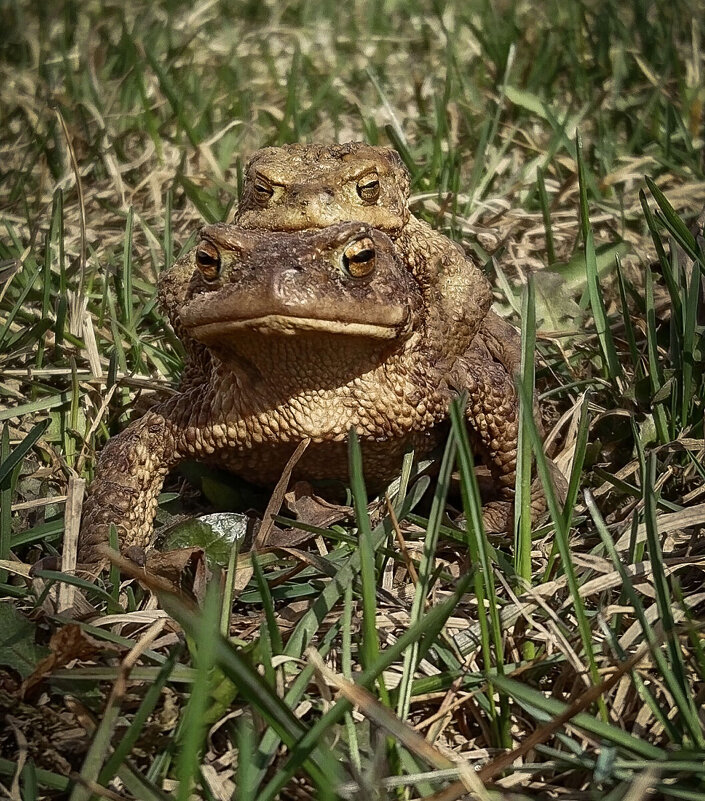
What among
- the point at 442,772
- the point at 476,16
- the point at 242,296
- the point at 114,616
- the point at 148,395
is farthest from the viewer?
the point at 476,16

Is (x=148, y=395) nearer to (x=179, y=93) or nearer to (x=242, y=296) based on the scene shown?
(x=242, y=296)

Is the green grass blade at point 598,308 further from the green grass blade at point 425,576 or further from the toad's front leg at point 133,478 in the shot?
the toad's front leg at point 133,478

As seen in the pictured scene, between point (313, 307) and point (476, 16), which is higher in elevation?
point (313, 307)

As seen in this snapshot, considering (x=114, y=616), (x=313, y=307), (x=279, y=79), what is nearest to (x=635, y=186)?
(x=279, y=79)

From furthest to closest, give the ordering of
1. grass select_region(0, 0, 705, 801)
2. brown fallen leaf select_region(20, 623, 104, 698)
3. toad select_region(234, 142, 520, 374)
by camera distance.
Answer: toad select_region(234, 142, 520, 374), brown fallen leaf select_region(20, 623, 104, 698), grass select_region(0, 0, 705, 801)

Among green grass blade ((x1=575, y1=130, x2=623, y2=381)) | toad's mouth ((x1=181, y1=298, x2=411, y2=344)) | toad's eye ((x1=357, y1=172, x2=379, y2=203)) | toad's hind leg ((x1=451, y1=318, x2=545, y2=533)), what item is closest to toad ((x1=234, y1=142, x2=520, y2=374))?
toad's eye ((x1=357, y1=172, x2=379, y2=203))

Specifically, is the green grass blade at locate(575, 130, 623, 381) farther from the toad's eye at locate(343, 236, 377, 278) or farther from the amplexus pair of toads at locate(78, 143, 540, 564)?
the toad's eye at locate(343, 236, 377, 278)

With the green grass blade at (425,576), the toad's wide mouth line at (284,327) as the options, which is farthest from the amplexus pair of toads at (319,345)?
the green grass blade at (425,576)
